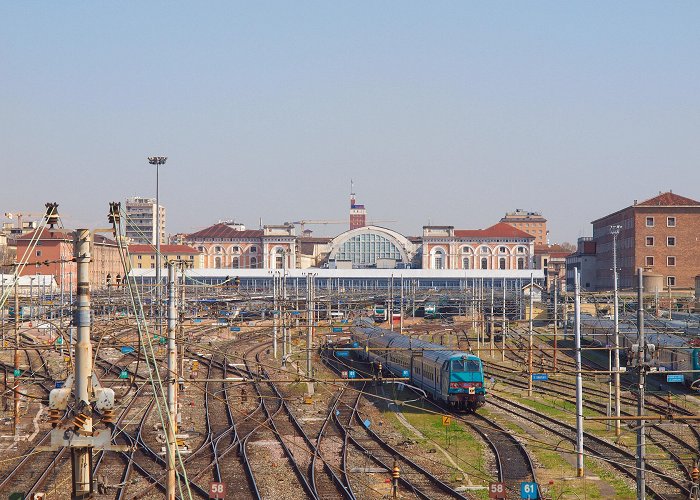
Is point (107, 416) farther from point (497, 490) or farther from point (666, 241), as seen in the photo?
point (666, 241)

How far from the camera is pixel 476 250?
126 metres

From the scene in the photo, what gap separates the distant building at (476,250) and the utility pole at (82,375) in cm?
11602

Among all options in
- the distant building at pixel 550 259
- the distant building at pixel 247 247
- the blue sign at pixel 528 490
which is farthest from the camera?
the distant building at pixel 550 259

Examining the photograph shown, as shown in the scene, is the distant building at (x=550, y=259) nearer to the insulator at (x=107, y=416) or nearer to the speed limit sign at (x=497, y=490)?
the speed limit sign at (x=497, y=490)

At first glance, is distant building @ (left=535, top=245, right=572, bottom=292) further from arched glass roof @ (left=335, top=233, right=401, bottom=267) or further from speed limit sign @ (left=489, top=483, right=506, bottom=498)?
speed limit sign @ (left=489, top=483, right=506, bottom=498)

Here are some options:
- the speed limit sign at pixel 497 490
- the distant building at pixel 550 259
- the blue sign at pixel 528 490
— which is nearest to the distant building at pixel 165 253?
the distant building at pixel 550 259

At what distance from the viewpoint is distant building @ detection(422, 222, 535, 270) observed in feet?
412

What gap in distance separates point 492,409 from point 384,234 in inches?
3768

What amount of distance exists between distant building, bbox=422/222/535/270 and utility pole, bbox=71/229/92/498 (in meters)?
116

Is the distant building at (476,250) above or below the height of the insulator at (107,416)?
above

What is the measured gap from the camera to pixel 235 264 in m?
135

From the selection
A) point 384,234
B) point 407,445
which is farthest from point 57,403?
point 384,234

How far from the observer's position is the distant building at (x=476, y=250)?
126 metres

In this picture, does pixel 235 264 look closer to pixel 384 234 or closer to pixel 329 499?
pixel 384 234
